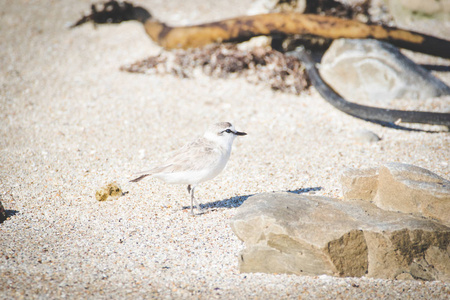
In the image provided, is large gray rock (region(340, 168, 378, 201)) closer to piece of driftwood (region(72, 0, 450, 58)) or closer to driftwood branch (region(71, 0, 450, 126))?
driftwood branch (region(71, 0, 450, 126))

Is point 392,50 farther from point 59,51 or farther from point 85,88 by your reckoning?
point 59,51

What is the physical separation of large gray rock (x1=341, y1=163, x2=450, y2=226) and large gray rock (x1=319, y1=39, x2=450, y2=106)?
3.81 m

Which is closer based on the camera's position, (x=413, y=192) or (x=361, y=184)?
(x=413, y=192)

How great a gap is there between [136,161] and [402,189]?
3.86m

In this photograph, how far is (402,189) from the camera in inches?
157

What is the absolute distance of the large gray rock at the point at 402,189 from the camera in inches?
150

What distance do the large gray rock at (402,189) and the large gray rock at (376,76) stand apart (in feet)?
12.5

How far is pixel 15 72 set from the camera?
31.4ft

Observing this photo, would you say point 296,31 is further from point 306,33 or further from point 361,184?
point 361,184

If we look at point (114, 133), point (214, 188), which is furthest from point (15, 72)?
point (214, 188)

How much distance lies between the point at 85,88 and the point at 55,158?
9.55ft

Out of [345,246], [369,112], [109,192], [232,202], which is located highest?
[345,246]

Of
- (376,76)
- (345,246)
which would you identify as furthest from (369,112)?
(345,246)

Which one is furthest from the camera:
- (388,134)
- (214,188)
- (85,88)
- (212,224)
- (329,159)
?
(85,88)
